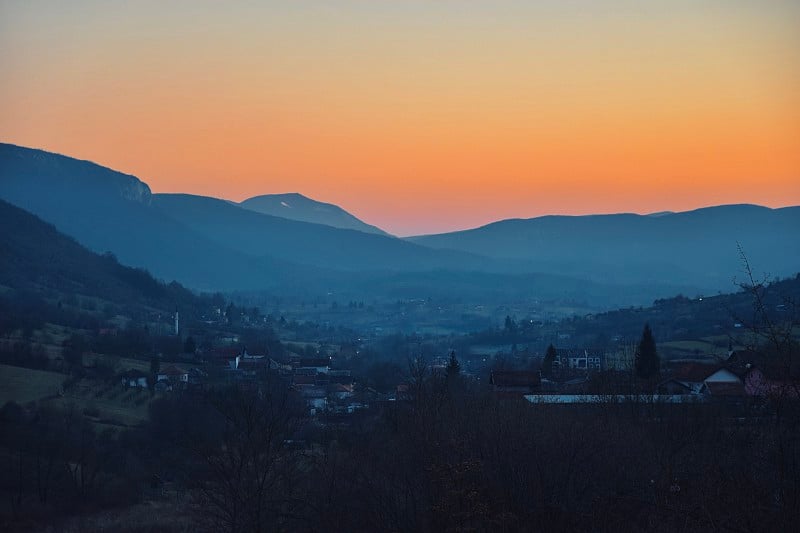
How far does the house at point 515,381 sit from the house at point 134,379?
1738cm

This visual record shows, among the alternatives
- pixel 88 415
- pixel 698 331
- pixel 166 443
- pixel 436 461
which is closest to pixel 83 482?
pixel 166 443

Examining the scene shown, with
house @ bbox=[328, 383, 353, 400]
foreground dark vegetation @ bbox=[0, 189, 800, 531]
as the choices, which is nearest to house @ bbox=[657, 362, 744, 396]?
foreground dark vegetation @ bbox=[0, 189, 800, 531]

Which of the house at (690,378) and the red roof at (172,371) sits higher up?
the house at (690,378)

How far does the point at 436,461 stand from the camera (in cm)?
2016

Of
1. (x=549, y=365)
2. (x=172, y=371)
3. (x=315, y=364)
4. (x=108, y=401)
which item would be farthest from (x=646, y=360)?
(x=315, y=364)

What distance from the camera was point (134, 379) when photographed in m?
49.8

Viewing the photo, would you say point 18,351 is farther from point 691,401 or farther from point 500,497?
point 500,497

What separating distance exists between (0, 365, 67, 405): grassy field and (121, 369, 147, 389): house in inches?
114

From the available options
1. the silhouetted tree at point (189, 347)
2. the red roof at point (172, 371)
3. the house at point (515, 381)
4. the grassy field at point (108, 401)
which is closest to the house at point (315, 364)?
the silhouetted tree at point (189, 347)

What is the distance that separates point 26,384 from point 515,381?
67.5 feet

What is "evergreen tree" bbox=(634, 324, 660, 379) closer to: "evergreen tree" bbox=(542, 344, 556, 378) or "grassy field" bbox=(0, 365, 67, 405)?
→ "evergreen tree" bbox=(542, 344, 556, 378)

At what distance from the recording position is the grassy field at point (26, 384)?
41.4m

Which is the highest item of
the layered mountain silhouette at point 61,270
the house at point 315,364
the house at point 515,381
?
the layered mountain silhouette at point 61,270

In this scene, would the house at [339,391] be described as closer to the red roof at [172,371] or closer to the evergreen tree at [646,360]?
the red roof at [172,371]
